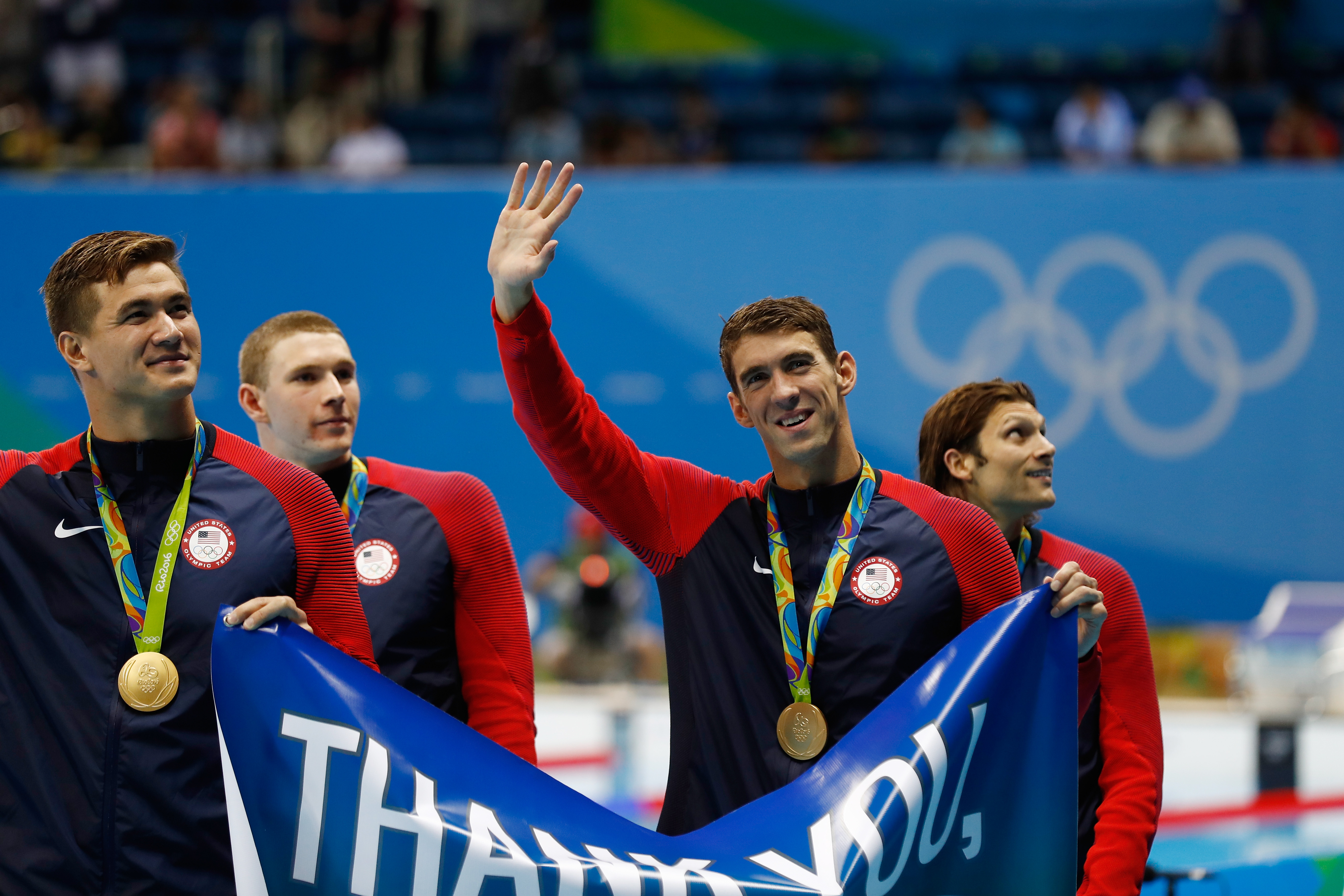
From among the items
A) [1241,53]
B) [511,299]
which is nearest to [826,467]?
[511,299]

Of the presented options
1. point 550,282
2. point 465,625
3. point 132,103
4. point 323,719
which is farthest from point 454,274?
point 323,719

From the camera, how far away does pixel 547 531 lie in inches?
368

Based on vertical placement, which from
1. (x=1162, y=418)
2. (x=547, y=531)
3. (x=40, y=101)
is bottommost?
(x=547, y=531)

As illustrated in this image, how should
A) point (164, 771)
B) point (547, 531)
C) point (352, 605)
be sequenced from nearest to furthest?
point (164, 771) → point (352, 605) → point (547, 531)

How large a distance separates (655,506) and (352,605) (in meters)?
0.57

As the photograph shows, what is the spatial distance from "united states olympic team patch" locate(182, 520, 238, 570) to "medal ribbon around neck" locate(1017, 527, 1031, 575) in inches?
59.3

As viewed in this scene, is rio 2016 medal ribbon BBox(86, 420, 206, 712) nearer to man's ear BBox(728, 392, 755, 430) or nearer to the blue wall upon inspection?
man's ear BBox(728, 392, 755, 430)

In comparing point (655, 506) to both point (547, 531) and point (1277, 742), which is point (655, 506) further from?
point (547, 531)

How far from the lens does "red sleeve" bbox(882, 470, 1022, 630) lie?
8.50 feet

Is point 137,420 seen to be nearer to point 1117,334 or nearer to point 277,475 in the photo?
point 277,475

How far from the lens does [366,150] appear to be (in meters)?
10.3

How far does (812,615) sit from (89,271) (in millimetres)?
1394

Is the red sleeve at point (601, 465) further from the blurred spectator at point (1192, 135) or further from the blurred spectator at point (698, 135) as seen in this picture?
the blurred spectator at point (698, 135)

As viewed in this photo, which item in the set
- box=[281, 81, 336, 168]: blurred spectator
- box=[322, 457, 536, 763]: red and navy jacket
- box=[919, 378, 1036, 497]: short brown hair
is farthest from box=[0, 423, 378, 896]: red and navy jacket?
box=[281, 81, 336, 168]: blurred spectator
